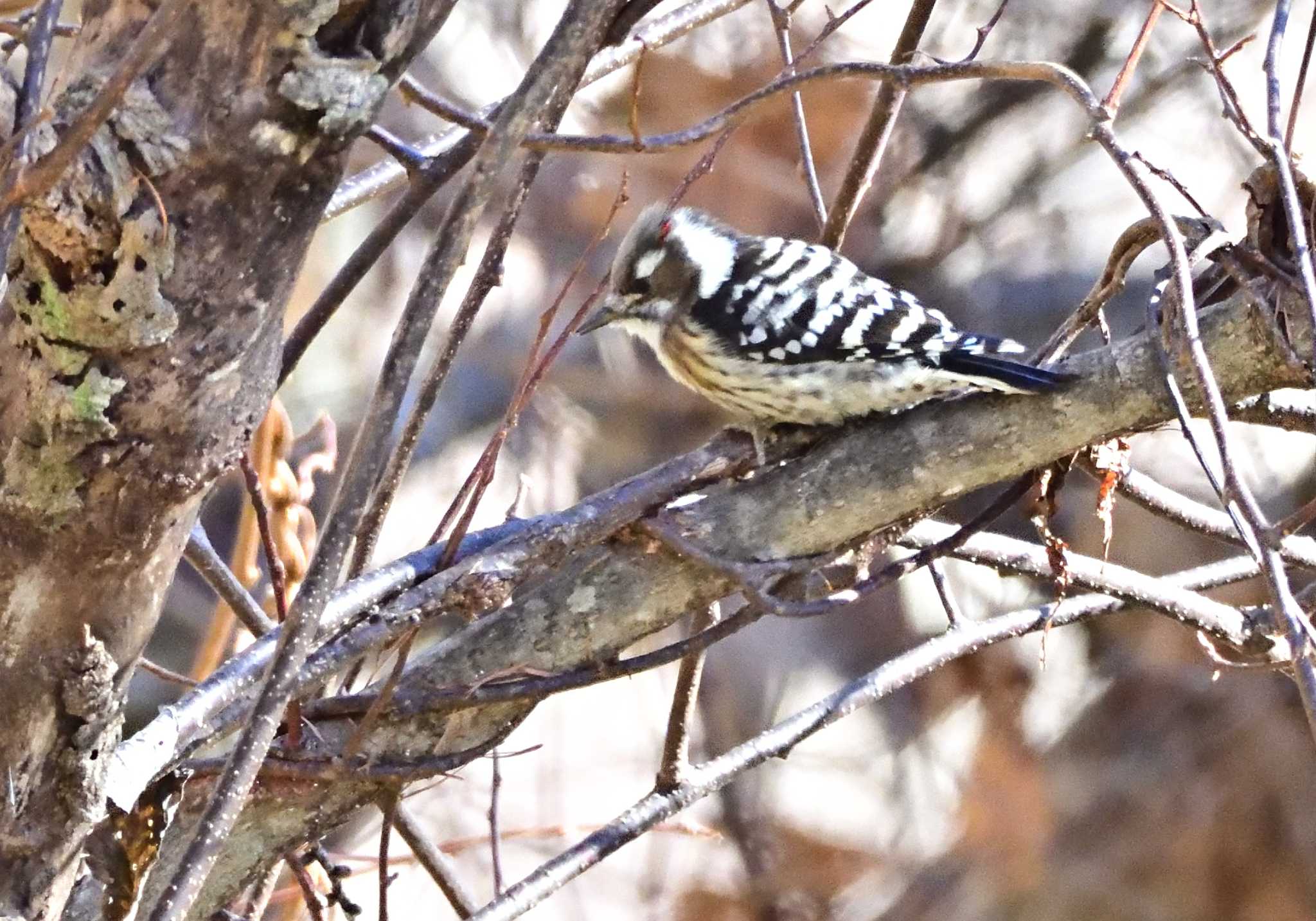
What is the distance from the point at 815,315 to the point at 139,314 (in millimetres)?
1470

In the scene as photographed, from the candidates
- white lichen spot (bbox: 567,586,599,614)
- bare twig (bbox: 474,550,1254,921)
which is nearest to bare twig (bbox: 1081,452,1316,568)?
bare twig (bbox: 474,550,1254,921)

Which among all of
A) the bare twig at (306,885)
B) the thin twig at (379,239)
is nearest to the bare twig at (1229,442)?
the thin twig at (379,239)

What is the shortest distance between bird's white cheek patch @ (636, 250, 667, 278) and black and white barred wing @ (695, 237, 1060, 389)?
0.47ft

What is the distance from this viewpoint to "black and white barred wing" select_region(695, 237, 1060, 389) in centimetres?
205

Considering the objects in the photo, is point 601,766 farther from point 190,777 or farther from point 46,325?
point 46,325

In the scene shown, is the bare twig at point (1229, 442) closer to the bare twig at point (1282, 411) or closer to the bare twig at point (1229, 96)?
the bare twig at point (1229, 96)

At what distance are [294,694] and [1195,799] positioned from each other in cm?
312

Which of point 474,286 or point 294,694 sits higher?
point 474,286

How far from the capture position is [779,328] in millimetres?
2281

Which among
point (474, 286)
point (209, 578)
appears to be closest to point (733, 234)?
point (209, 578)

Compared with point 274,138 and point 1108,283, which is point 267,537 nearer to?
point 274,138

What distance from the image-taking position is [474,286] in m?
1.17

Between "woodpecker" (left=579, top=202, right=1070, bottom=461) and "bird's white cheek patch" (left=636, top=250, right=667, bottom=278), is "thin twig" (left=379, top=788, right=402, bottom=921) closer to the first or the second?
"woodpecker" (left=579, top=202, right=1070, bottom=461)

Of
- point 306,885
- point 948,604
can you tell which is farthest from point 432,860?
point 948,604
